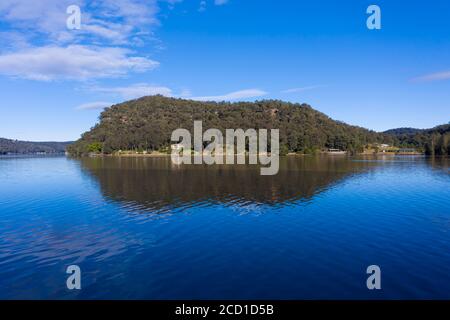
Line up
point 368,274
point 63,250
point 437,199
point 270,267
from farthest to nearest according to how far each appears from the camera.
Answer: point 437,199
point 63,250
point 270,267
point 368,274

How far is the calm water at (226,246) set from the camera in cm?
1672

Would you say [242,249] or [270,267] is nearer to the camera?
[270,267]

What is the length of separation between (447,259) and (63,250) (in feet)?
79.7

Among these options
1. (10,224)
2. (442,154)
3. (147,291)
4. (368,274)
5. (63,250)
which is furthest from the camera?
(442,154)

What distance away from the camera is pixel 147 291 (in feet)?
53.5

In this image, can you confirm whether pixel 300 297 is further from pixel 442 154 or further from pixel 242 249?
pixel 442 154

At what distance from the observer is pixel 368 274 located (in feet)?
59.1

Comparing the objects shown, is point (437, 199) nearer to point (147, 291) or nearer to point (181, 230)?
point (181, 230)

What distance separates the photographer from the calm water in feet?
54.9

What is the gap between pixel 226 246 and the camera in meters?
23.6

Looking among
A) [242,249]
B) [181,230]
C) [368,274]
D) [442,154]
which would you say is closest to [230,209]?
[181,230]

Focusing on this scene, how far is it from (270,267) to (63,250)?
1387 centimetres
